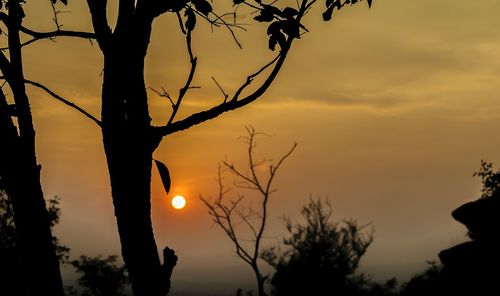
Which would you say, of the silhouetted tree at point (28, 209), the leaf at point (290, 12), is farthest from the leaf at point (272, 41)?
the silhouetted tree at point (28, 209)

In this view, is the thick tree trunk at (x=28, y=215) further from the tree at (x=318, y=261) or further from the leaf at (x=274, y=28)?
the tree at (x=318, y=261)

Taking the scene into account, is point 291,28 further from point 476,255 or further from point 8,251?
point 8,251

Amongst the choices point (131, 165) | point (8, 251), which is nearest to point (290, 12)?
point (131, 165)

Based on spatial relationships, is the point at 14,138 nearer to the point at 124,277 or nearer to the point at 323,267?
the point at 323,267

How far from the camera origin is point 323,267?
3906 cm

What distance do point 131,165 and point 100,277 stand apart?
6704cm

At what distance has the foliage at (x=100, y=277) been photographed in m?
66.6

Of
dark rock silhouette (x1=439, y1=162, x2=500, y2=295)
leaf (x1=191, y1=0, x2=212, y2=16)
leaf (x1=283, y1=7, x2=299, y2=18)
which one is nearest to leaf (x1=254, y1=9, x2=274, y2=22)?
leaf (x1=283, y1=7, x2=299, y2=18)

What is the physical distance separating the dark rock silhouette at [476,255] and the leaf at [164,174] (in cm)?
1888

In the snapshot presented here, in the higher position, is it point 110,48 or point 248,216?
point 248,216

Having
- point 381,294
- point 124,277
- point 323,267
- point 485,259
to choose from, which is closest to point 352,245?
point 381,294

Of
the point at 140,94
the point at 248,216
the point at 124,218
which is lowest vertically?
the point at 124,218

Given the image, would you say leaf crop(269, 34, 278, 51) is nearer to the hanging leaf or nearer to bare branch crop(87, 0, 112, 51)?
the hanging leaf

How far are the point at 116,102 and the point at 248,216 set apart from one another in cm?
1401
